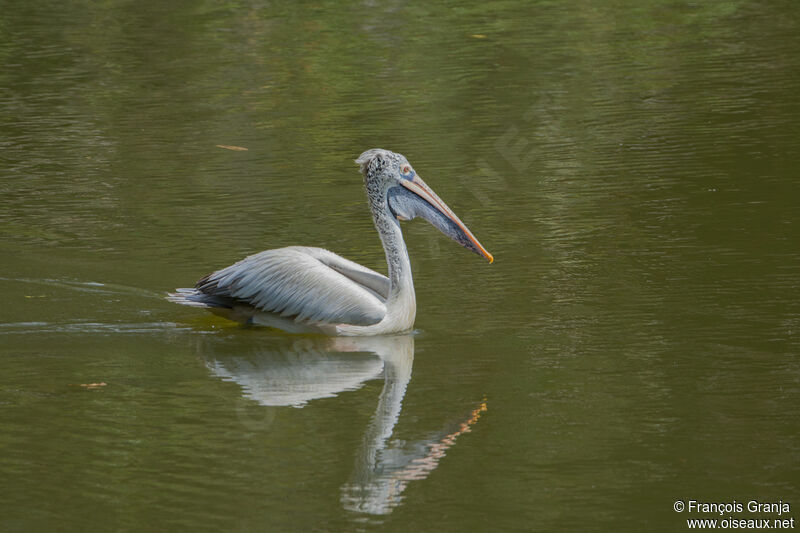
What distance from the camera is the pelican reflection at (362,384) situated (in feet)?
13.6

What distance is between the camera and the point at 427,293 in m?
6.43

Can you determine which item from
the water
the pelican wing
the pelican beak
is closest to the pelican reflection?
the water

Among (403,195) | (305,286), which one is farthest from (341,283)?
(403,195)

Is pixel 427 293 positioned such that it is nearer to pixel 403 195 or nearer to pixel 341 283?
pixel 403 195

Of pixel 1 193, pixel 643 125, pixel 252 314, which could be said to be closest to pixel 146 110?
pixel 1 193

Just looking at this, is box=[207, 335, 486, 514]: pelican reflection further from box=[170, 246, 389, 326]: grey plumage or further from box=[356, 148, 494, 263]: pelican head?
box=[356, 148, 494, 263]: pelican head

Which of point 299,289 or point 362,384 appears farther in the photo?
point 299,289

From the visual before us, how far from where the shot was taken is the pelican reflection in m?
4.16

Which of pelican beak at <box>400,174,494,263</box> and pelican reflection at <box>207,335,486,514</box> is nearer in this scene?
pelican reflection at <box>207,335,486,514</box>

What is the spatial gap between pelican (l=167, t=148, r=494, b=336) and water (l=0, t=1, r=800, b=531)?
0.37 feet

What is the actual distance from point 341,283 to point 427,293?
642 mm

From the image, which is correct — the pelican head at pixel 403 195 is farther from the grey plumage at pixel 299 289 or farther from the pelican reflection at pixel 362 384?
the pelican reflection at pixel 362 384

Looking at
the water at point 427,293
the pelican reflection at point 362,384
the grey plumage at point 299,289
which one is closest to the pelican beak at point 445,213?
the water at point 427,293

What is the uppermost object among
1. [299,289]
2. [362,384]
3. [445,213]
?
[445,213]
